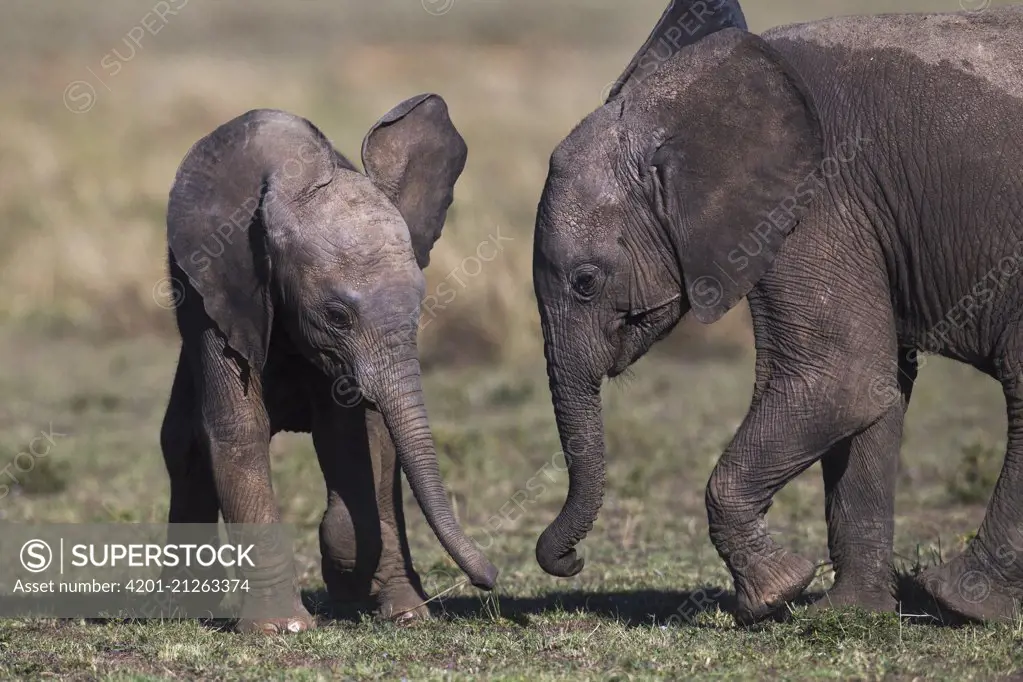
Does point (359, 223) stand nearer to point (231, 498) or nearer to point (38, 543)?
point (231, 498)

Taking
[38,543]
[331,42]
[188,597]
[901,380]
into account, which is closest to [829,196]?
[901,380]

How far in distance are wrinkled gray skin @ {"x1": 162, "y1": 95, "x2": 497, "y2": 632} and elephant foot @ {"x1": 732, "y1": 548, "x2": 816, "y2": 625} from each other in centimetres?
121

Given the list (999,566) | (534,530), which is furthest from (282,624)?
(534,530)

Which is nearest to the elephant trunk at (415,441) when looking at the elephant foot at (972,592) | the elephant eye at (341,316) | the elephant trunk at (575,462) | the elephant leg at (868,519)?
the elephant eye at (341,316)

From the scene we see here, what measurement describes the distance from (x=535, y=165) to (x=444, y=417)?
290 inches

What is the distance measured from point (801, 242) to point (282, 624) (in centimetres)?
285

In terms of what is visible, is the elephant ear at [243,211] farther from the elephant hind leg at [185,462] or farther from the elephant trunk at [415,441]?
the elephant hind leg at [185,462]

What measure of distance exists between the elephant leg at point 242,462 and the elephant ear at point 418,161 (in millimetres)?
1018

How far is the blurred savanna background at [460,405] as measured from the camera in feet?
24.5

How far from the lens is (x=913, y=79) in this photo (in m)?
A: 7.76

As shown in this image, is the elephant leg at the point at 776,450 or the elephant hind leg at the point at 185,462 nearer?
the elephant leg at the point at 776,450

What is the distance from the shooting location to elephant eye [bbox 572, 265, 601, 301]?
25.7ft

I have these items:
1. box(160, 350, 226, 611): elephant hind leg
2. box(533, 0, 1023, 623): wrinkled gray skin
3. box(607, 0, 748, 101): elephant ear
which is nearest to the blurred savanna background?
box(533, 0, 1023, 623): wrinkled gray skin

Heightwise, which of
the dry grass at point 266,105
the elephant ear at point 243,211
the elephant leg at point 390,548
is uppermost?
the dry grass at point 266,105
